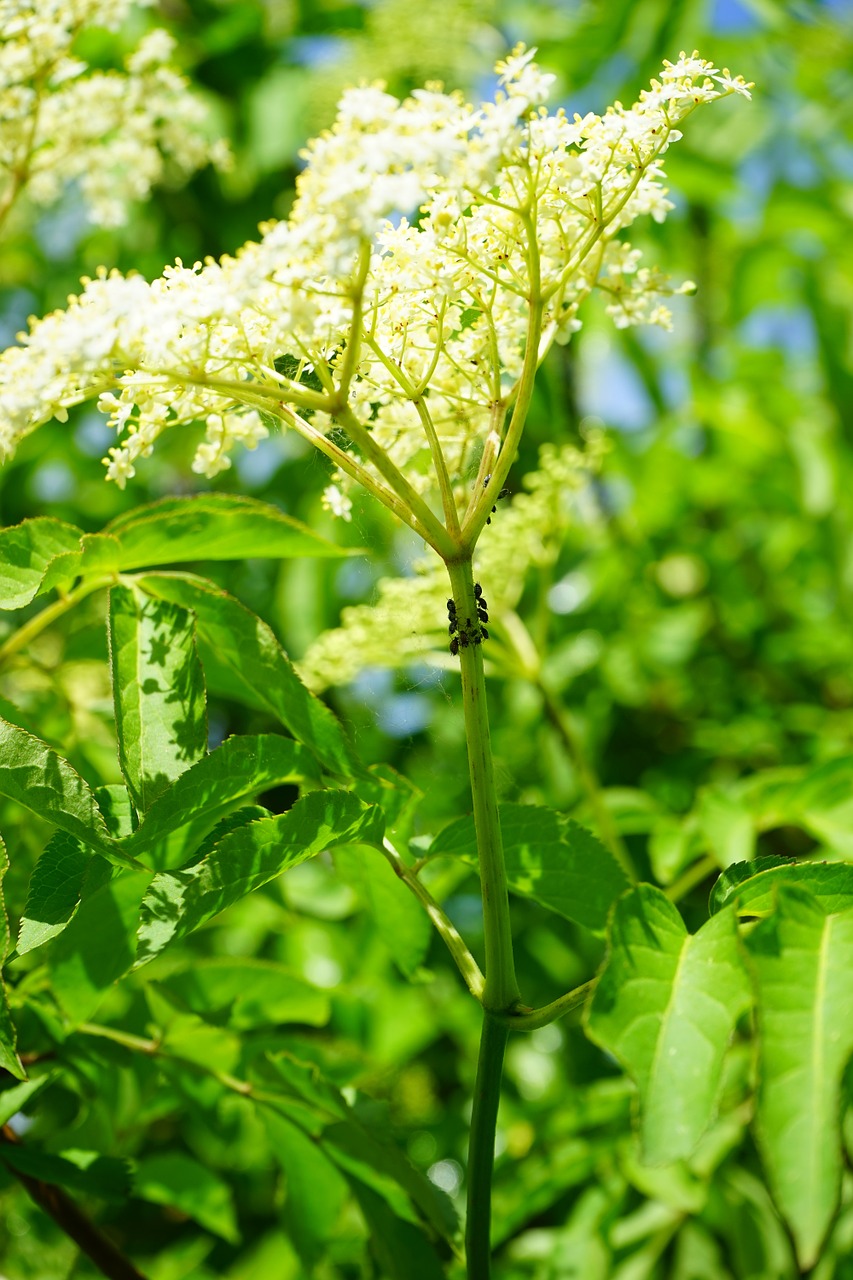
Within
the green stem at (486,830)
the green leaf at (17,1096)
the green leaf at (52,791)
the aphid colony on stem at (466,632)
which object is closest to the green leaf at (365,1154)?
the green leaf at (17,1096)

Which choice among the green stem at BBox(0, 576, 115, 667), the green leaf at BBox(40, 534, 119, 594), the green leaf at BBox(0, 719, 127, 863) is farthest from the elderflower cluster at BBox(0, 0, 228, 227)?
the green leaf at BBox(0, 719, 127, 863)

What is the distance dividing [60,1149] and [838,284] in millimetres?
3261

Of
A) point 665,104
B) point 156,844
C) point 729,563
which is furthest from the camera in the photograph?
point 729,563

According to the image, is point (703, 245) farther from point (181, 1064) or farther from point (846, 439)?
point (181, 1064)

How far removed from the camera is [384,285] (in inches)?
39.9

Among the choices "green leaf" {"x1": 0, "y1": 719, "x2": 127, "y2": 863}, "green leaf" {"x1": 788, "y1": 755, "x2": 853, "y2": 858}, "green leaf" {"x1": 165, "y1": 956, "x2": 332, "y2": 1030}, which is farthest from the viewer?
"green leaf" {"x1": 788, "y1": 755, "x2": 853, "y2": 858}

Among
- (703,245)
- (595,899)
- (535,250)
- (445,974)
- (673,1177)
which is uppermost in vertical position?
(703,245)

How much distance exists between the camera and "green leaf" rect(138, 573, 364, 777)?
1.10 meters

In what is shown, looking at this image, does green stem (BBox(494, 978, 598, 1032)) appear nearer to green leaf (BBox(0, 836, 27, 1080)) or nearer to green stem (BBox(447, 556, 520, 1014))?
green stem (BBox(447, 556, 520, 1014))

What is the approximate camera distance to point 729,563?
3082 millimetres

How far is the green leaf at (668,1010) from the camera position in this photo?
2.41ft

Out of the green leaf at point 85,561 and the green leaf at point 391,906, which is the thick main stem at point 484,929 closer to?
the green leaf at point 391,906

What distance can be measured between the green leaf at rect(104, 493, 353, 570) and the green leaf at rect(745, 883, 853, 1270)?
2.31ft

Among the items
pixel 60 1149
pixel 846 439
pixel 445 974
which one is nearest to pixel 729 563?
pixel 846 439
